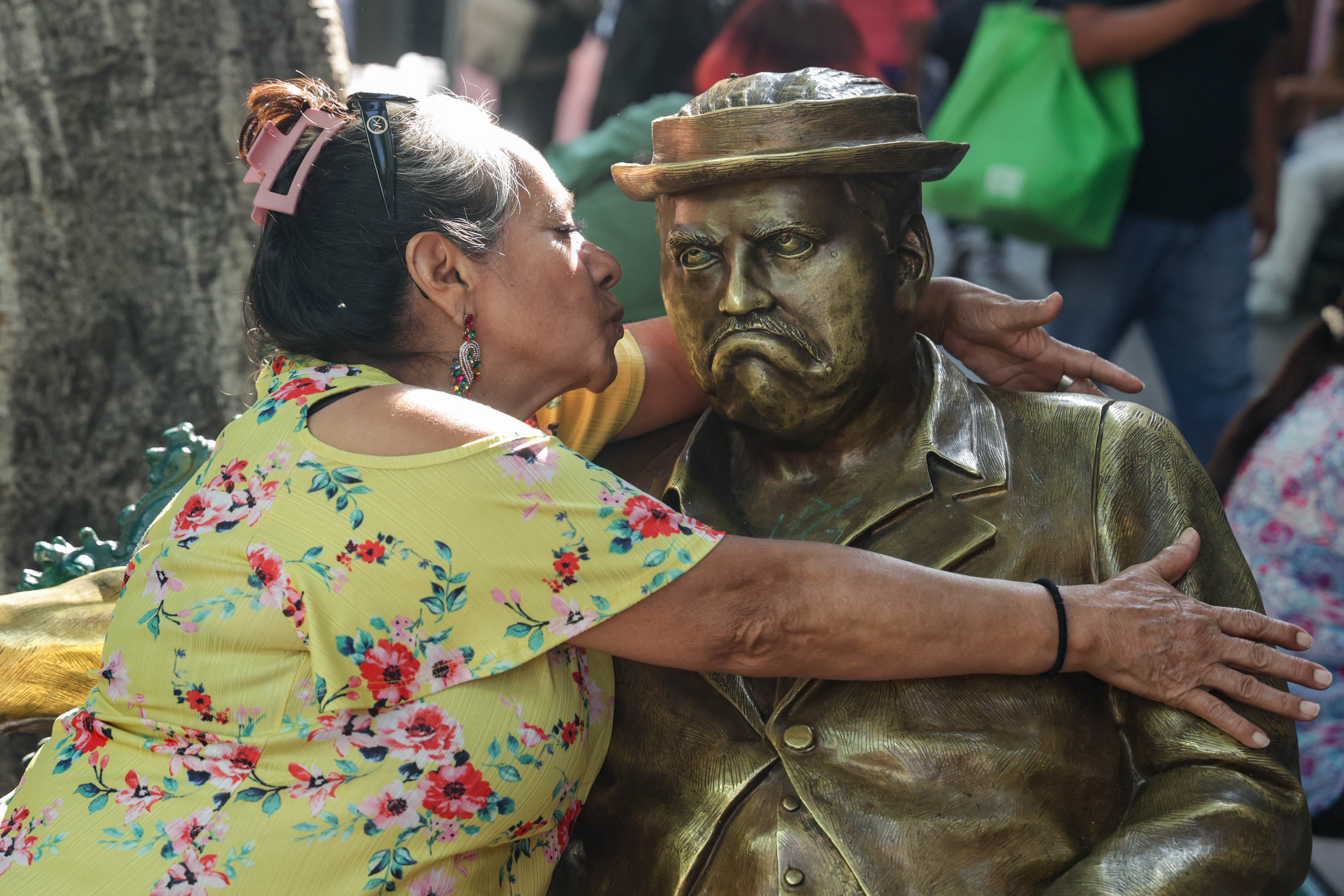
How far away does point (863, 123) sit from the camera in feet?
5.40

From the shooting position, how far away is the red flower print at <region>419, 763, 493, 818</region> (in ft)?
5.15

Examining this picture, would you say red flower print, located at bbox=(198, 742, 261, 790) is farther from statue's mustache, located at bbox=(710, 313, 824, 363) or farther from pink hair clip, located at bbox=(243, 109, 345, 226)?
statue's mustache, located at bbox=(710, 313, 824, 363)

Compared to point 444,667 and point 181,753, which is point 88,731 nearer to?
point 181,753

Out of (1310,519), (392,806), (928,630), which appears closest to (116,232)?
(392,806)

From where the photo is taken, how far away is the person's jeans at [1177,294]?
11.9 feet

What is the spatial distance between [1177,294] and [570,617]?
2753 millimetres

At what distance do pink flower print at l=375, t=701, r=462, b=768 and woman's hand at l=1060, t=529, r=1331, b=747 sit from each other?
75 cm

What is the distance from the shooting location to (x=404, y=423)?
1.56 meters

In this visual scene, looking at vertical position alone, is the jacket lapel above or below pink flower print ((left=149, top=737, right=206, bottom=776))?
above

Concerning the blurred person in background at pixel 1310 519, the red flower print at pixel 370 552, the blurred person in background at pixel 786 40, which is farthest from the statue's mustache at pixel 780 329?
the blurred person in background at pixel 786 40

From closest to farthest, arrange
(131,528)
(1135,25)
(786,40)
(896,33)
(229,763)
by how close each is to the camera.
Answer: (229,763)
(131,528)
(1135,25)
(786,40)
(896,33)

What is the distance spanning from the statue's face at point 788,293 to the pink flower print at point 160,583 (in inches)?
28.8

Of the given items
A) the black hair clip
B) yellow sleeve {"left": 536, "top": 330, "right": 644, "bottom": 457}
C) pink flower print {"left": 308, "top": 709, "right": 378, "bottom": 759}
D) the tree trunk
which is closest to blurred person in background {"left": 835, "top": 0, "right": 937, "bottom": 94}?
the tree trunk

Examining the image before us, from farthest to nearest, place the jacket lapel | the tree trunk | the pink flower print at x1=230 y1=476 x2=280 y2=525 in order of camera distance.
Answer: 1. the tree trunk
2. the jacket lapel
3. the pink flower print at x1=230 y1=476 x2=280 y2=525
